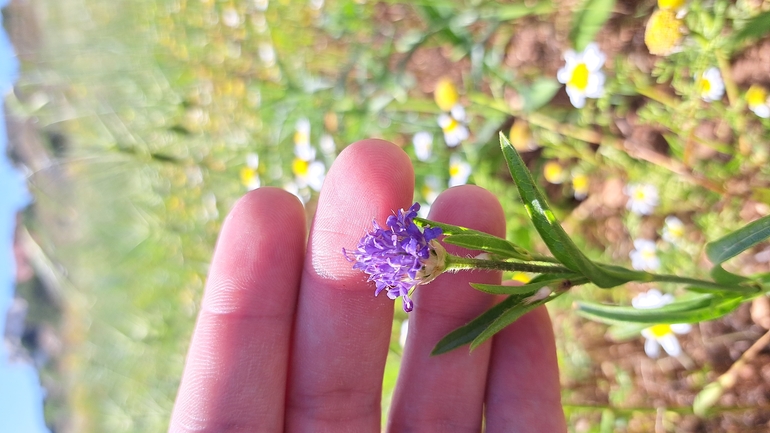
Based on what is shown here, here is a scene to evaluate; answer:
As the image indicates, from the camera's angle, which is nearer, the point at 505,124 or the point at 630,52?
the point at 630,52

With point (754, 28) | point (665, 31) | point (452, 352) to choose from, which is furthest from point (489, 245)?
point (754, 28)

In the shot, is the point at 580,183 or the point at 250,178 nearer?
the point at 580,183

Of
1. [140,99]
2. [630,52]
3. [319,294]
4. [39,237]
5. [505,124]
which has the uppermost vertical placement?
[630,52]

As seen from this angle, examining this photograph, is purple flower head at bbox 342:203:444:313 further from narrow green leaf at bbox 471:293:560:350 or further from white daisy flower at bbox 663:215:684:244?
white daisy flower at bbox 663:215:684:244

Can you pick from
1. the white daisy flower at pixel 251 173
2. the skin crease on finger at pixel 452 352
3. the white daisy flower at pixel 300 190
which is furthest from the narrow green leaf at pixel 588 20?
the white daisy flower at pixel 251 173

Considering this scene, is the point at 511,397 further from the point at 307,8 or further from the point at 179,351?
the point at 179,351

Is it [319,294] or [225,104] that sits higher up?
[319,294]

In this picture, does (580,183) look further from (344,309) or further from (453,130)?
(344,309)

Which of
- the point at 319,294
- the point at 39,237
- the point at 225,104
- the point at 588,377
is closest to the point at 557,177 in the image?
the point at 588,377

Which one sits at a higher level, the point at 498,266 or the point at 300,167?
the point at 498,266
